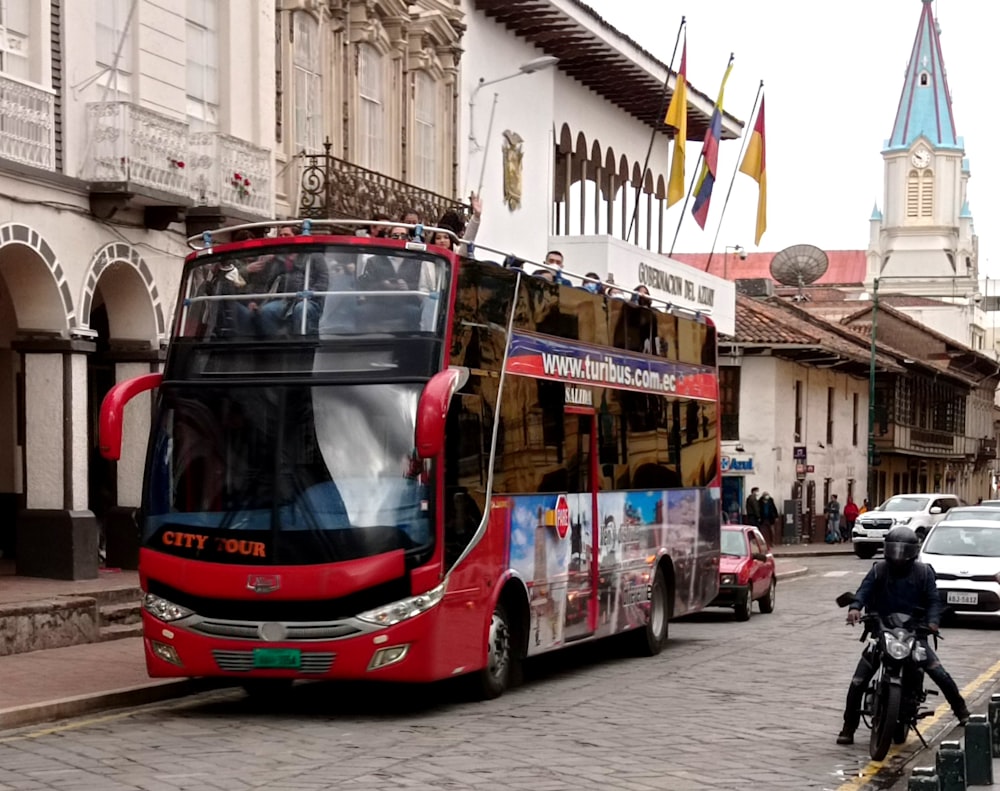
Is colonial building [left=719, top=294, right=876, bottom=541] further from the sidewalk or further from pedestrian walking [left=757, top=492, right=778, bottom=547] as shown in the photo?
the sidewalk

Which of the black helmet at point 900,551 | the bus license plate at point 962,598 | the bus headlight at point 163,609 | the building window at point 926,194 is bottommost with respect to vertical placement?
the bus license plate at point 962,598

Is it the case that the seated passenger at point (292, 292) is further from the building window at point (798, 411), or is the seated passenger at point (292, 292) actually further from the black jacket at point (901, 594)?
the building window at point (798, 411)

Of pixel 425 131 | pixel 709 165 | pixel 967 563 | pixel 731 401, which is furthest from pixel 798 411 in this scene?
pixel 967 563

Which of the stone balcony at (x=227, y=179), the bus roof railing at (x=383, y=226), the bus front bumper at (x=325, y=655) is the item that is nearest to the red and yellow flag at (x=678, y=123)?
the stone balcony at (x=227, y=179)

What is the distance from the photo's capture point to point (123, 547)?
23297mm

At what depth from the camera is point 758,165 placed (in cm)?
4019

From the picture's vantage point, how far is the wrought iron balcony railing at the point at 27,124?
2002 centimetres

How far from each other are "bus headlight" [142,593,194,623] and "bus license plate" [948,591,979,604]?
1464 centimetres

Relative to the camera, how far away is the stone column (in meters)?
21.3

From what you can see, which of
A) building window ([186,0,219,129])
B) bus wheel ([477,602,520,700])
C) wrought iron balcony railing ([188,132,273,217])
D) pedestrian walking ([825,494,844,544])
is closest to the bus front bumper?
bus wheel ([477,602,520,700])

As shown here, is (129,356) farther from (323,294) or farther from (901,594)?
(901,594)

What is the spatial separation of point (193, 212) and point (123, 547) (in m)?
4.22

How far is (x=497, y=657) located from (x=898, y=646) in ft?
13.3

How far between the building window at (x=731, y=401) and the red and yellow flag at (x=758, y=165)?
2037 cm
